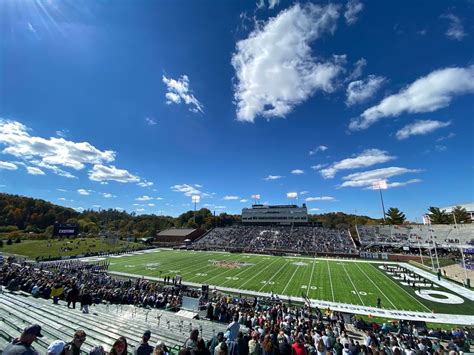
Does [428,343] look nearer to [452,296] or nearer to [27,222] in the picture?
[452,296]

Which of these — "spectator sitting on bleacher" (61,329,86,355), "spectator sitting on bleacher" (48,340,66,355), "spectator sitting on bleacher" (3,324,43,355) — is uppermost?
"spectator sitting on bleacher" (3,324,43,355)

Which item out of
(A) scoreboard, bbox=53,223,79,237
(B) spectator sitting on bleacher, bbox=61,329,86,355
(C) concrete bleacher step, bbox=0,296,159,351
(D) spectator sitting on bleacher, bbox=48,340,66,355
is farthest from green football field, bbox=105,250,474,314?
(D) spectator sitting on bleacher, bbox=48,340,66,355

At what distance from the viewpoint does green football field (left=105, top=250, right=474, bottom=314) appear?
71.9 feet

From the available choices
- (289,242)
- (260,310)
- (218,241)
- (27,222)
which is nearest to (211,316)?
(260,310)

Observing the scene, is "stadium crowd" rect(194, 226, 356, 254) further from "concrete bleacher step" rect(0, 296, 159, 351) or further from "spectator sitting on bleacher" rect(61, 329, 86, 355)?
"spectator sitting on bleacher" rect(61, 329, 86, 355)

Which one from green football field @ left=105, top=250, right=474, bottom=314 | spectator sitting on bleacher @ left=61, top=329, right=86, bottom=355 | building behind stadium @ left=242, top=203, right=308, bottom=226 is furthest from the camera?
building behind stadium @ left=242, top=203, right=308, bottom=226

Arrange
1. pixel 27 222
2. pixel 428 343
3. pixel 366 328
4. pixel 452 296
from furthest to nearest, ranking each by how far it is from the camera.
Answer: pixel 27 222, pixel 452 296, pixel 366 328, pixel 428 343

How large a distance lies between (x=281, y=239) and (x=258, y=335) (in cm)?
5511

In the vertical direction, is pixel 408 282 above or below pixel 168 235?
below

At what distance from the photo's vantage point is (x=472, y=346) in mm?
13305

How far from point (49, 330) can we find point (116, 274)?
27295mm

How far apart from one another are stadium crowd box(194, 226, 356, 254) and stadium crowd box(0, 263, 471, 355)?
3622cm

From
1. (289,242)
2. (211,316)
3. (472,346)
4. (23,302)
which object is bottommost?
(472,346)

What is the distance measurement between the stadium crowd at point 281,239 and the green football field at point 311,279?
1293cm
